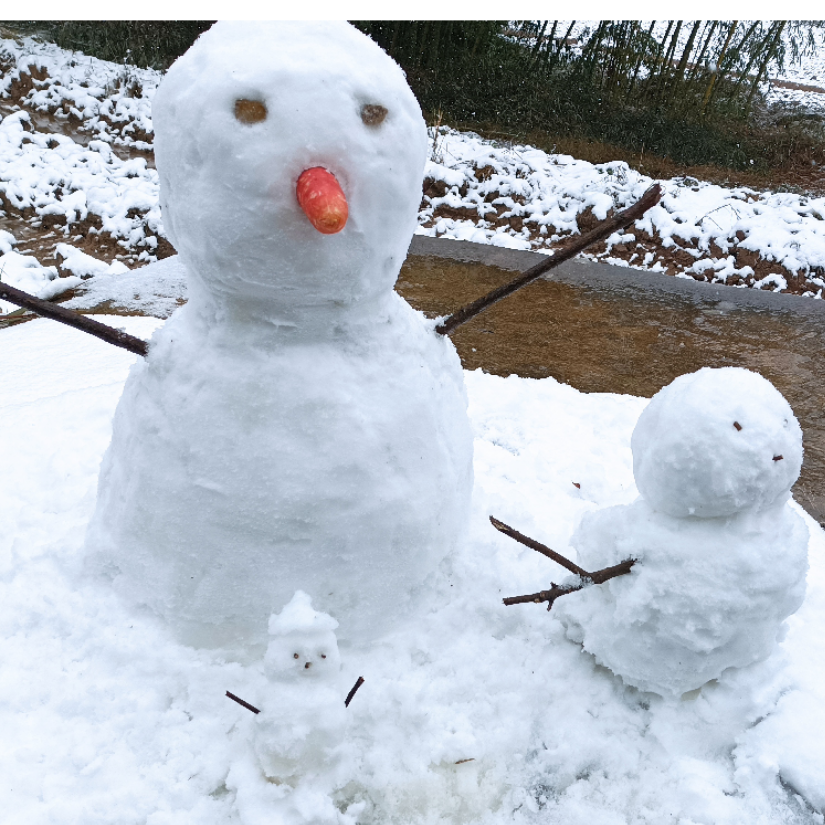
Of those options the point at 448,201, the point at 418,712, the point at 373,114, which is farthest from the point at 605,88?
the point at 418,712

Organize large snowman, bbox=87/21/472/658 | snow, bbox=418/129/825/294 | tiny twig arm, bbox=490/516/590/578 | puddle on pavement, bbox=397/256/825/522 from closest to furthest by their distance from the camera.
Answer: large snowman, bbox=87/21/472/658 → tiny twig arm, bbox=490/516/590/578 → puddle on pavement, bbox=397/256/825/522 → snow, bbox=418/129/825/294

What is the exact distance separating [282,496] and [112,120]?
8032mm

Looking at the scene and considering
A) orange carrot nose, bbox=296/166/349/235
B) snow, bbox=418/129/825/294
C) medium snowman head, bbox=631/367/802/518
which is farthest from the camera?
snow, bbox=418/129/825/294

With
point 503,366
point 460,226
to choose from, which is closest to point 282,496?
point 503,366

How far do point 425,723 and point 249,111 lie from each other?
1536 mm

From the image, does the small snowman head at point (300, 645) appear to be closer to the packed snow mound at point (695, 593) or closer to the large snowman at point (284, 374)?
the large snowman at point (284, 374)

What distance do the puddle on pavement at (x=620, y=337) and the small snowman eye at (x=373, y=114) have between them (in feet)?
8.66

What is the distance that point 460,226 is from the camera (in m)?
6.86

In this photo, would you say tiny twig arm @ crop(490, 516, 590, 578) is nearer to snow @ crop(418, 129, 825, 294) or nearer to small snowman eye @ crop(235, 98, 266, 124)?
small snowman eye @ crop(235, 98, 266, 124)

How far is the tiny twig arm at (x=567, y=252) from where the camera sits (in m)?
1.62

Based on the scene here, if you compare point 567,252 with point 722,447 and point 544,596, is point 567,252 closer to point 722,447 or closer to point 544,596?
point 722,447

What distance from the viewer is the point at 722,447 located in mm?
1583

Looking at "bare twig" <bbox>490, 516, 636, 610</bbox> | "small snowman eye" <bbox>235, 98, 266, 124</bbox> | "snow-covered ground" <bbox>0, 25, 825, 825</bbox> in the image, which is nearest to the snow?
"snow-covered ground" <bbox>0, 25, 825, 825</bbox>

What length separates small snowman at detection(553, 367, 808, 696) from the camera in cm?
160
